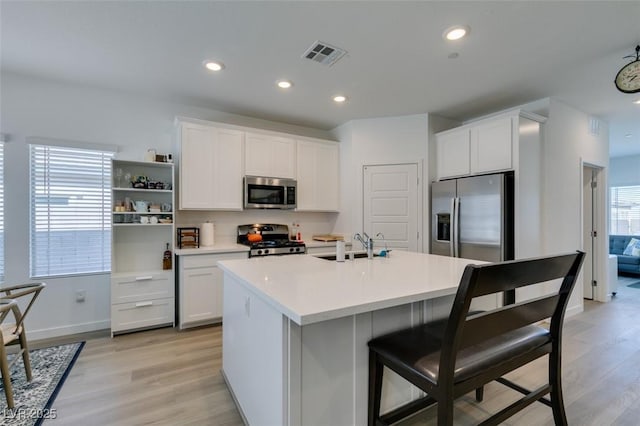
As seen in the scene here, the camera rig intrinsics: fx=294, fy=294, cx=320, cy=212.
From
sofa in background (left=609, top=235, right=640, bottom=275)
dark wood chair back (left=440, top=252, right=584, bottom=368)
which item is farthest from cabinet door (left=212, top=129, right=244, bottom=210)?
sofa in background (left=609, top=235, right=640, bottom=275)

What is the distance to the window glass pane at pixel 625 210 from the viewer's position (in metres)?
6.46

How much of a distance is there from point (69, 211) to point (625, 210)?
33.5 feet

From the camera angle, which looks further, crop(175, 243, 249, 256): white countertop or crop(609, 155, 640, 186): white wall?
crop(609, 155, 640, 186): white wall

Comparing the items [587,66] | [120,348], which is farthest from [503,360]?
[120,348]

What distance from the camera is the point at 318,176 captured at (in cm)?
445

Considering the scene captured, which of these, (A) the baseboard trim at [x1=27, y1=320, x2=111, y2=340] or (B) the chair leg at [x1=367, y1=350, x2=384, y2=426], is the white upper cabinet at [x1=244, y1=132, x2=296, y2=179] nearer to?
(A) the baseboard trim at [x1=27, y1=320, x2=111, y2=340]

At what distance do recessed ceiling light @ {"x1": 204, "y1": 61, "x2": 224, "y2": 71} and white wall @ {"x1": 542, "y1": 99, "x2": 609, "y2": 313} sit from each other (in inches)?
147

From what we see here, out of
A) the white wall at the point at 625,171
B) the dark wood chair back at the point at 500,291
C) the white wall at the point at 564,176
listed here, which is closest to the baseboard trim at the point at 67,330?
the dark wood chair back at the point at 500,291

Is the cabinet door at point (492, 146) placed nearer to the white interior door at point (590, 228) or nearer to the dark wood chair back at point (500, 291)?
the white interior door at point (590, 228)

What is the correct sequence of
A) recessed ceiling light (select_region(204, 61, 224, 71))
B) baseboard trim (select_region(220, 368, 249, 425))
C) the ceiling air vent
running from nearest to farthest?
1. baseboard trim (select_region(220, 368, 249, 425))
2. the ceiling air vent
3. recessed ceiling light (select_region(204, 61, 224, 71))

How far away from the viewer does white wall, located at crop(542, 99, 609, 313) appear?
11.6 feet

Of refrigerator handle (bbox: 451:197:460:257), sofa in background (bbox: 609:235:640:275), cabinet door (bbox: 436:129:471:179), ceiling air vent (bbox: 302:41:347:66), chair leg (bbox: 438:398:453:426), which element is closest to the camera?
chair leg (bbox: 438:398:453:426)

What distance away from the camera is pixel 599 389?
2.15 m

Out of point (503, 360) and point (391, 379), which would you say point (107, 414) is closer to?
point (391, 379)
